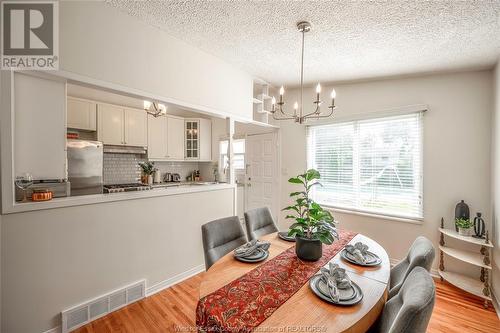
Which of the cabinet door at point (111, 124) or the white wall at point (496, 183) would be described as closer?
the white wall at point (496, 183)

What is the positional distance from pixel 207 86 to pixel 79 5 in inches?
53.6

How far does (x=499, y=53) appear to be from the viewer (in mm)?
2256

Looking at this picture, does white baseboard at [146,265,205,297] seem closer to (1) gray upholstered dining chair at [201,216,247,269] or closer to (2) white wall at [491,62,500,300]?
(1) gray upholstered dining chair at [201,216,247,269]

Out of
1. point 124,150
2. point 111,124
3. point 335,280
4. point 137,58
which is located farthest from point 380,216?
point 111,124

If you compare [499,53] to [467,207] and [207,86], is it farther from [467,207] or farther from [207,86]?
[207,86]

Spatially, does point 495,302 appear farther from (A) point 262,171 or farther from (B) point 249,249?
(A) point 262,171

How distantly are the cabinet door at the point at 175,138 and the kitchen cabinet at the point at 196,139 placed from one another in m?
0.13

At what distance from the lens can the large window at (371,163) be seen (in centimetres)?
299

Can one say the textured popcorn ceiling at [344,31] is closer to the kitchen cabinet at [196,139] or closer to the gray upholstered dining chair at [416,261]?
the gray upholstered dining chair at [416,261]

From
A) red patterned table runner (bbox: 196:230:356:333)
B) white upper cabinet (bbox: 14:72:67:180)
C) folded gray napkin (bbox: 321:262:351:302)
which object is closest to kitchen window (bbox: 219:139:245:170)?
white upper cabinet (bbox: 14:72:67:180)

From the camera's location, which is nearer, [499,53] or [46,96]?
[46,96]

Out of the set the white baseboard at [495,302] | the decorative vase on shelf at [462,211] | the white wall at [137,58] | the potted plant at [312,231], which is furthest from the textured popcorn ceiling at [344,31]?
the white baseboard at [495,302]

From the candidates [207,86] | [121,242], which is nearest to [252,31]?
[207,86]

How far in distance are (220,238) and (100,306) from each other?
128 cm
